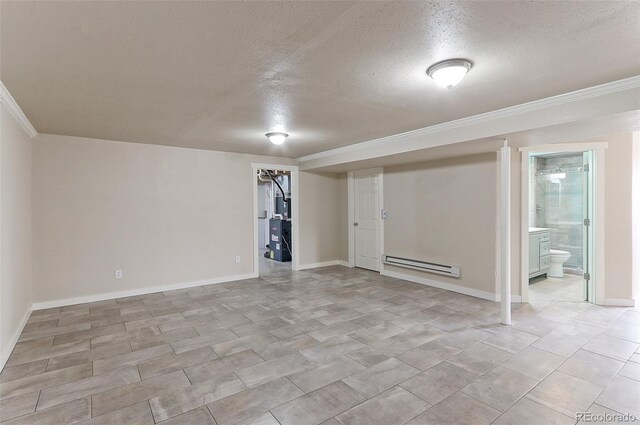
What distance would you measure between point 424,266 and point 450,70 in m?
3.72

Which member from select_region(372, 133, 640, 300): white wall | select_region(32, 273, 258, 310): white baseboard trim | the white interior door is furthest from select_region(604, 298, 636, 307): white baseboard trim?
select_region(32, 273, 258, 310): white baseboard trim

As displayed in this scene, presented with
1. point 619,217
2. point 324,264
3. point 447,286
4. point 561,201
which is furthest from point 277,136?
point 561,201

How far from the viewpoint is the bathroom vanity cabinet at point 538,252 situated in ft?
17.7

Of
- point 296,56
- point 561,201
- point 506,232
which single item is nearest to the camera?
point 296,56

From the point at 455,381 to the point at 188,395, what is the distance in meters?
1.97

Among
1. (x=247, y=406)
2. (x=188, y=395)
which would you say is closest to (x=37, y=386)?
(x=188, y=395)

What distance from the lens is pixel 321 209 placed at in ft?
23.2

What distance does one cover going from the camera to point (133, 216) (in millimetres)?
4934

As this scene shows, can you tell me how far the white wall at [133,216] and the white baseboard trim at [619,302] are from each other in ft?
17.7

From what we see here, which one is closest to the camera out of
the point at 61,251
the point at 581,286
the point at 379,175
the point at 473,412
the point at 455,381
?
the point at 473,412

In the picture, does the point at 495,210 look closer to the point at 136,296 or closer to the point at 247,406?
the point at 247,406

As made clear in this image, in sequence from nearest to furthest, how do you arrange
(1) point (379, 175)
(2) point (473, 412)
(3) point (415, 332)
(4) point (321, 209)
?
(2) point (473, 412), (3) point (415, 332), (1) point (379, 175), (4) point (321, 209)

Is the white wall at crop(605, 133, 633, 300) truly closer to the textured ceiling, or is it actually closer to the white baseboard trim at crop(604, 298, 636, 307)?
the white baseboard trim at crop(604, 298, 636, 307)

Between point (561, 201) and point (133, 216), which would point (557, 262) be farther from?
point (133, 216)
